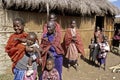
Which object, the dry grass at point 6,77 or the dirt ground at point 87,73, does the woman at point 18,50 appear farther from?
the dirt ground at point 87,73

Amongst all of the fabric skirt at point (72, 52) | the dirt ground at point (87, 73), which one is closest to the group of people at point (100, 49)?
the dirt ground at point (87, 73)

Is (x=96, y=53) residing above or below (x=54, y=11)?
below

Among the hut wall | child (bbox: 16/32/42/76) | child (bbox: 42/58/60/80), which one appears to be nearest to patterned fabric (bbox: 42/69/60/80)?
child (bbox: 42/58/60/80)

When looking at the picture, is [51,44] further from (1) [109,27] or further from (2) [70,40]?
(1) [109,27]

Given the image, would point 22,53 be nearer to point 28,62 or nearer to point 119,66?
point 28,62

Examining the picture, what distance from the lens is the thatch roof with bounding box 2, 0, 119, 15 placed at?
30.0 ft

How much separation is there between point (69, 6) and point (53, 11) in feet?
1.90

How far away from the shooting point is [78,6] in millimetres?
10867

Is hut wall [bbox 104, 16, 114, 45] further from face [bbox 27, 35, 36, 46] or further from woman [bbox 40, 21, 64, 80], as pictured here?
face [bbox 27, 35, 36, 46]

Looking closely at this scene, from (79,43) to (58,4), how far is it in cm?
150

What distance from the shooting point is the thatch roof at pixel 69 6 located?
9.13 m

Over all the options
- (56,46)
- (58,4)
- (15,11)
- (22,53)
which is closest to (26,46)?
(22,53)

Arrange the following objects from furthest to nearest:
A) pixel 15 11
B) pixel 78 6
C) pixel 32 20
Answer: pixel 78 6
pixel 32 20
pixel 15 11

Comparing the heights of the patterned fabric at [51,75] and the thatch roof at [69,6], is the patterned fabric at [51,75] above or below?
below
